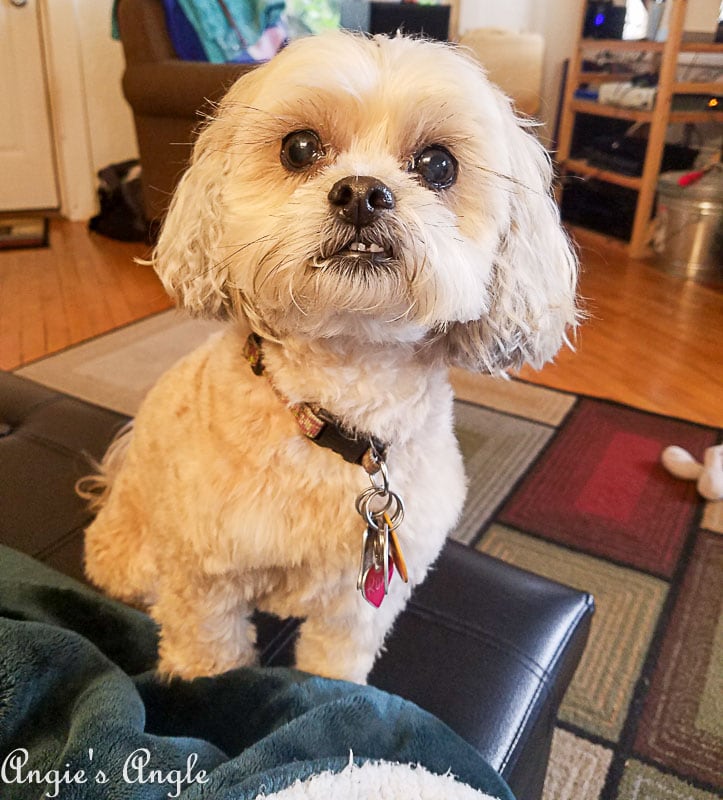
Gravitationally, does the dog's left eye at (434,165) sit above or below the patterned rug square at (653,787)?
above

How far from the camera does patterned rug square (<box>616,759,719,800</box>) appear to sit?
0.98 meters

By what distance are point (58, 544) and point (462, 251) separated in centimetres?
63

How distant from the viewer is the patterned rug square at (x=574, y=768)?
976mm

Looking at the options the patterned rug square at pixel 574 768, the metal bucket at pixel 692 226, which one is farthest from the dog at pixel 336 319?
the metal bucket at pixel 692 226

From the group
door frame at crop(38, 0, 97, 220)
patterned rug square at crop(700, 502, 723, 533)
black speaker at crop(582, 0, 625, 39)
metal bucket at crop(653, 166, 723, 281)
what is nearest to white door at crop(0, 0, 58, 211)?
door frame at crop(38, 0, 97, 220)

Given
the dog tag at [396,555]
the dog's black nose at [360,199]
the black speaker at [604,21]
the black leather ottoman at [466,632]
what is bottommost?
the black leather ottoman at [466,632]

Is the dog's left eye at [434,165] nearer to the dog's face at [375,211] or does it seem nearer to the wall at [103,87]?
the dog's face at [375,211]

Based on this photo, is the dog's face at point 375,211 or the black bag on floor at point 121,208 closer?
the dog's face at point 375,211

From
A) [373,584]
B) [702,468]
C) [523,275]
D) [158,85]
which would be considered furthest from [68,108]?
[373,584]

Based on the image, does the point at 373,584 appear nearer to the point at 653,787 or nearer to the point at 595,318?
→ the point at 653,787

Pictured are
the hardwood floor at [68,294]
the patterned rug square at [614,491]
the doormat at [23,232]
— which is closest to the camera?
the patterned rug square at [614,491]

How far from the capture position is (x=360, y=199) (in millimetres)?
606

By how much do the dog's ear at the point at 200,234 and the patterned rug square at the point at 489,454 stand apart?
889mm

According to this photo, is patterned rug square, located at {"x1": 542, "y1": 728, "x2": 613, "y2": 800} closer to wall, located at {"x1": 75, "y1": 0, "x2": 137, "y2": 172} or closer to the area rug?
the area rug
